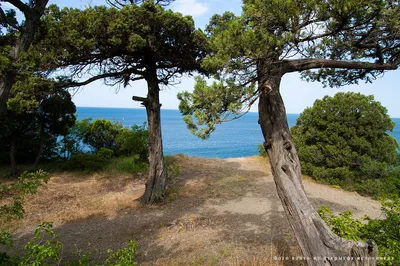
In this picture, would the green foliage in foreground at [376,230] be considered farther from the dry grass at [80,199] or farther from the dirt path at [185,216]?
the dry grass at [80,199]

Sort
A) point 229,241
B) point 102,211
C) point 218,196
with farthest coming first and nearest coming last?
point 218,196 → point 102,211 → point 229,241

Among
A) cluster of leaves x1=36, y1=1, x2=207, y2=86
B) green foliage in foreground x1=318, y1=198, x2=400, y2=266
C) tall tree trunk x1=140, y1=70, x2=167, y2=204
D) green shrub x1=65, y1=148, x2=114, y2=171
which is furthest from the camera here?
green shrub x1=65, y1=148, x2=114, y2=171

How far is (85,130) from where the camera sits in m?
11.7

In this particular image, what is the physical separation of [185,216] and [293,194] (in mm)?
3675

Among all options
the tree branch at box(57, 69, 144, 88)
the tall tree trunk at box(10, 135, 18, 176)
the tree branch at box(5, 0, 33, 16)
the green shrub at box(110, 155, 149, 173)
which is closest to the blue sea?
the green shrub at box(110, 155, 149, 173)

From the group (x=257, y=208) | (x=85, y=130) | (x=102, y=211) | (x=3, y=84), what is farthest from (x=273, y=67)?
(x=85, y=130)

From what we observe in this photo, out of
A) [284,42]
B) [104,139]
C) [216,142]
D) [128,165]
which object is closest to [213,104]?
[284,42]

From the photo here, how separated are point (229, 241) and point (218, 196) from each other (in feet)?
9.64

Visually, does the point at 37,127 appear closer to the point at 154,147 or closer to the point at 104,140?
the point at 104,140

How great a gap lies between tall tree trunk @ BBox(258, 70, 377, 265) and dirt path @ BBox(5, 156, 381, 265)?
1.24m

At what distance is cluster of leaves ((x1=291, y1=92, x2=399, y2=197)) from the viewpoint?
8.26m

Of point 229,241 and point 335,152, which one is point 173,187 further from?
point 335,152

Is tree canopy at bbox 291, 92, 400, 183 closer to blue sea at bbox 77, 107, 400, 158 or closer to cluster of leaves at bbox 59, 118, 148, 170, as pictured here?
blue sea at bbox 77, 107, 400, 158

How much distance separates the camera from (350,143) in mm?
8586
